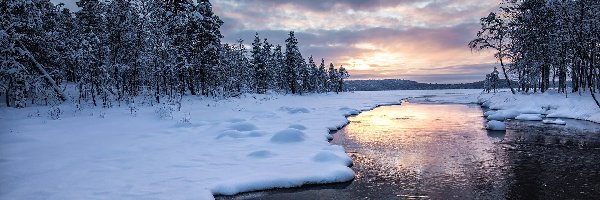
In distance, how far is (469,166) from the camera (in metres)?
10.6

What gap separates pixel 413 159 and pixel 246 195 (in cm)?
608

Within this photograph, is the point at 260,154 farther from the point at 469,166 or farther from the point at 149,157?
the point at 469,166

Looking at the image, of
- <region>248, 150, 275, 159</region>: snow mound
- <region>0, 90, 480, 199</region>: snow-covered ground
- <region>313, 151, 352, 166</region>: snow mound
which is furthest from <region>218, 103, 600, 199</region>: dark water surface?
<region>248, 150, 275, 159</region>: snow mound

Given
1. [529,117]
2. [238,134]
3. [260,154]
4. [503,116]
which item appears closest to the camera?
[260,154]

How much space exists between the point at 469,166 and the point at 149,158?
9510 mm

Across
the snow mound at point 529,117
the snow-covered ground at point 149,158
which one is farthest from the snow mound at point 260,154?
the snow mound at point 529,117

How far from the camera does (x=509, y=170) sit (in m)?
9.99

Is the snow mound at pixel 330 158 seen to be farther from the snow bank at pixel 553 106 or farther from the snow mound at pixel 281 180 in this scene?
the snow bank at pixel 553 106

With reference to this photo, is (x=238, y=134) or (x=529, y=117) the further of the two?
(x=529, y=117)

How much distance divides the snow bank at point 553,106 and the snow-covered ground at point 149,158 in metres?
16.6

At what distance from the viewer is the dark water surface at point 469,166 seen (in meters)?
8.14

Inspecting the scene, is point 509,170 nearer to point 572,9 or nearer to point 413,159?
point 413,159

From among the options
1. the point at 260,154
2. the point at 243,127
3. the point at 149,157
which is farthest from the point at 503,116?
the point at 149,157

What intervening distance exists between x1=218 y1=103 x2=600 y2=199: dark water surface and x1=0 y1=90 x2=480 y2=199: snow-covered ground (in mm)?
787
